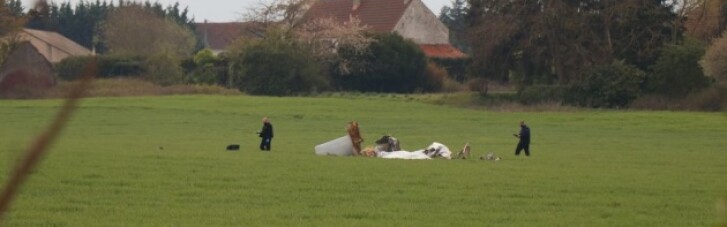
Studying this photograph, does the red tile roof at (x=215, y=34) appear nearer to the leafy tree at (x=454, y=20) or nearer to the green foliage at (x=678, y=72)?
the leafy tree at (x=454, y=20)

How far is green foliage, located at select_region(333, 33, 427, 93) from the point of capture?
73375 millimetres

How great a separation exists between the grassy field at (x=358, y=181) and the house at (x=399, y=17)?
48589 mm

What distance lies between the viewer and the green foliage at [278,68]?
2778 inches

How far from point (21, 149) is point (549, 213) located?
45.3ft

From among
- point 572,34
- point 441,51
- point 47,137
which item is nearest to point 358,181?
point 47,137

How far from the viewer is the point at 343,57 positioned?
75938 millimetres

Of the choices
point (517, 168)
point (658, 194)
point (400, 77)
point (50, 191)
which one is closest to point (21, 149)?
point (50, 191)

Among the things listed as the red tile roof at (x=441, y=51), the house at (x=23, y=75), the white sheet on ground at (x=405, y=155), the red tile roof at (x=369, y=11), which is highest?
the red tile roof at (x=369, y=11)

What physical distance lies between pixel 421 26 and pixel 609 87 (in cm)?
3529

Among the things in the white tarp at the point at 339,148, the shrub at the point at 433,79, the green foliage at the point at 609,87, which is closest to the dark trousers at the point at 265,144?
the white tarp at the point at 339,148

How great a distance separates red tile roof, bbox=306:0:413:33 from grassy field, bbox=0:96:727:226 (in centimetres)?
4857

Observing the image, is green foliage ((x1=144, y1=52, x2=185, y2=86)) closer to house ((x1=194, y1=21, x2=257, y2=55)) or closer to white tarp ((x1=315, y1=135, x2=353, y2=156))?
white tarp ((x1=315, y1=135, x2=353, y2=156))

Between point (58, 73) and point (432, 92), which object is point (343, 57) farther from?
point (58, 73)

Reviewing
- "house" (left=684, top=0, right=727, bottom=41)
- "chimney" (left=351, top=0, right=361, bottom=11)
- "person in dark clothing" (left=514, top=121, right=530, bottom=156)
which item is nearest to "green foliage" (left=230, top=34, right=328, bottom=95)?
"house" (left=684, top=0, right=727, bottom=41)
